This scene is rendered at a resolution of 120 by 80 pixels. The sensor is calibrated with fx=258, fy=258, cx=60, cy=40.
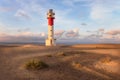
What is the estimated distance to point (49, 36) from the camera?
48.4 metres

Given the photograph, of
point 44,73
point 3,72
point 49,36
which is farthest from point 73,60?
point 49,36

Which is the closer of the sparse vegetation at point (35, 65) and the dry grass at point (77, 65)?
the sparse vegetation at point (35, 65)

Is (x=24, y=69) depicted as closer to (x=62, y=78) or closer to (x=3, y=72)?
(x=3, y=72)

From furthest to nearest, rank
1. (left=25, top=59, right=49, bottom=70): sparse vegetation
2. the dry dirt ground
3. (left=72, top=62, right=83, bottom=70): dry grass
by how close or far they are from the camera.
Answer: (left=72, top=62, right=83, bottom=70): dry grass
(left=25, top=59, right=49, bottom=70): sparse vegetation
the dry dirt ground

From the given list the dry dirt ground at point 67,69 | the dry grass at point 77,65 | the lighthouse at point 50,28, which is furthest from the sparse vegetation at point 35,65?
the lighthouse at point 50,28

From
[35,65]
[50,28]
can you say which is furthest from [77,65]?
[50,28]

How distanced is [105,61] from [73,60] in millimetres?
2796

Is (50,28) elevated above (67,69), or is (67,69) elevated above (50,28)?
(50,28)

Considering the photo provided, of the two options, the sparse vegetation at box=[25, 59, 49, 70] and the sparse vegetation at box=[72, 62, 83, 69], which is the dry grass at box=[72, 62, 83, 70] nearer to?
the sparse vegetation at box=[72, 62, 83, 69]

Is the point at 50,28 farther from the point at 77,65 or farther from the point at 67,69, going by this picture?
the point at 67,69

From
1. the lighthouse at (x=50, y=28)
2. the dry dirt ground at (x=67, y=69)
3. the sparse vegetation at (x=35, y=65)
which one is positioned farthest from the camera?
the lighthouse at (x=50, y=28)

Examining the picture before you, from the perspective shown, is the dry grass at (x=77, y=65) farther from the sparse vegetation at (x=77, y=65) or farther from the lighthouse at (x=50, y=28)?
the lighthouse at (x=50, y=28)

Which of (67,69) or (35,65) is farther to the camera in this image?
(67,69)

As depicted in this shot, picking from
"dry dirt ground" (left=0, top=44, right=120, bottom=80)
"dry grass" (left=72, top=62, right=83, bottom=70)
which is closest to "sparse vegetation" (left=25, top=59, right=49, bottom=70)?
"dry dirt ground" (left=0, top=44, right=120, bottom=80)
